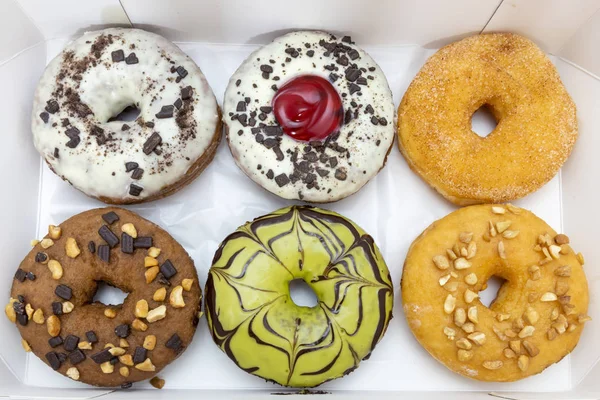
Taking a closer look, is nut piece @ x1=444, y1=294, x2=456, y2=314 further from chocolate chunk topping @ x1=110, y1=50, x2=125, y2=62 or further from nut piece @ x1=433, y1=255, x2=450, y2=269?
chocolate chunk topping @ x1=110, y1=50, x2=125, y2=62

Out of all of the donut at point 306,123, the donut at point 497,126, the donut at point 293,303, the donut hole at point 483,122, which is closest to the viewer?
the donut at point 293,303

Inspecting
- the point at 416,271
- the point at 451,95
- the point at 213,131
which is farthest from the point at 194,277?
the point at 451,95

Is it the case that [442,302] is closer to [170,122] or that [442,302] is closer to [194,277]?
[194,277]

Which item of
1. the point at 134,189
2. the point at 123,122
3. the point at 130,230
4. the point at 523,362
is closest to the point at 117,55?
the point at 123,122

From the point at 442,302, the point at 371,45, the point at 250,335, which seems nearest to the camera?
the point at 250,335

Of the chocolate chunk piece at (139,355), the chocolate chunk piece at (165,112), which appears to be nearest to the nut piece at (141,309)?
the chocolate chunk piece at (139,355)

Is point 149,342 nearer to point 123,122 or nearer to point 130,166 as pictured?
point 130,166

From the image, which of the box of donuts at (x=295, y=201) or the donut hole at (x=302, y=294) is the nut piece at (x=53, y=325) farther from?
the donut hole at (x=302, y=294)
